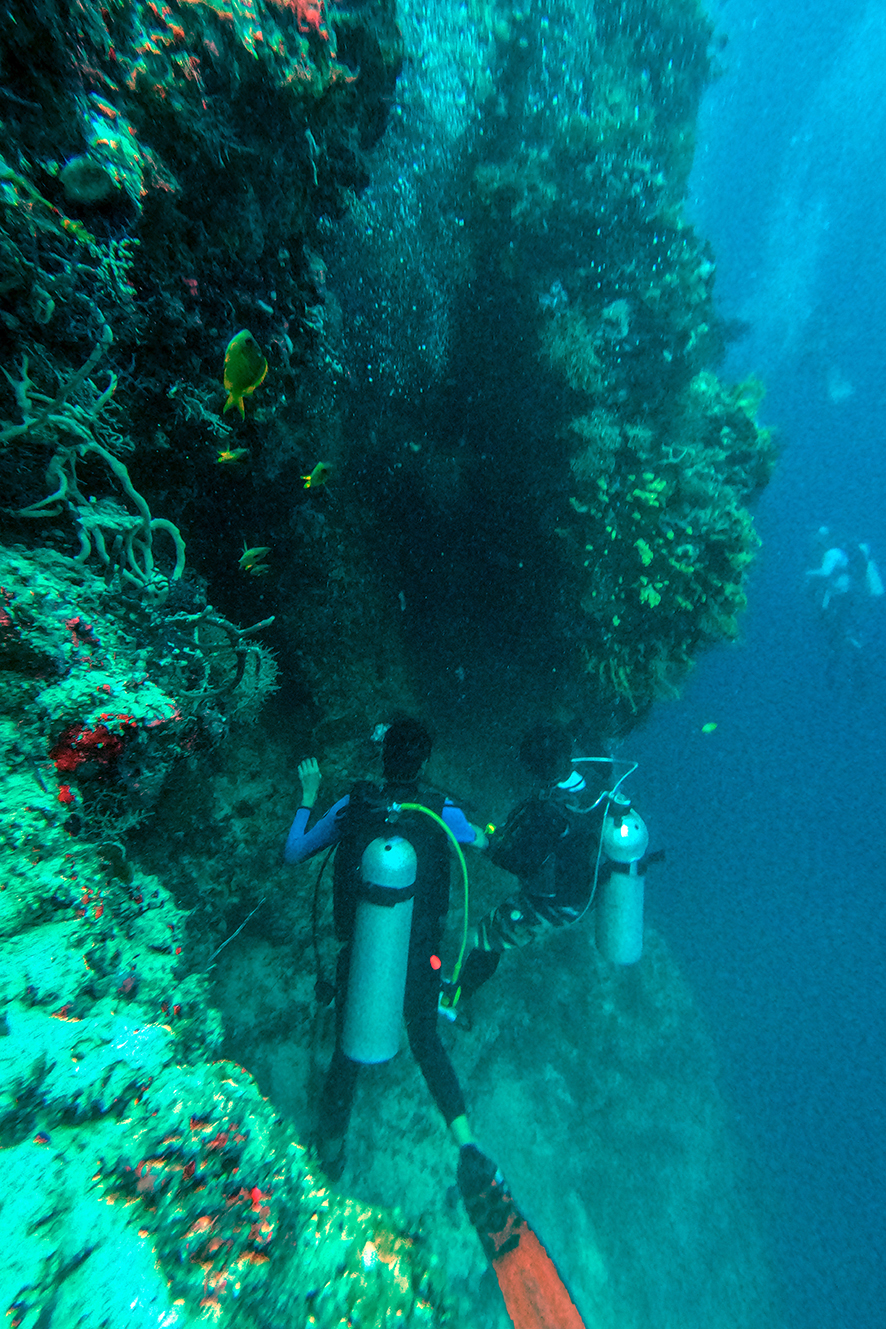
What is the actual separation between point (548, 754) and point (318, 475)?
2.49 m

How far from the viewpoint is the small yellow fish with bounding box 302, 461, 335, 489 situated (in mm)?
2828

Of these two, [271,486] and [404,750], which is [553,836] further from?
[271,486]

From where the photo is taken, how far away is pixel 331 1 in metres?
2.29

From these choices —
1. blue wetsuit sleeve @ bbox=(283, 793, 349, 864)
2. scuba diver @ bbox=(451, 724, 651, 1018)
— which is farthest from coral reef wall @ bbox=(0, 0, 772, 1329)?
scuba diver @ bbox=(451, 724, 651, 1018)

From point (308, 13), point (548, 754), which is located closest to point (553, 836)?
point (548, 754)

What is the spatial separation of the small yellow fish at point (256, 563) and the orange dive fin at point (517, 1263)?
4.28 m

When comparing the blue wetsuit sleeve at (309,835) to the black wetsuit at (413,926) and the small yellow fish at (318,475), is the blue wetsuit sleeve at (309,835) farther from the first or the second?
the small yellow fish at (318,475)

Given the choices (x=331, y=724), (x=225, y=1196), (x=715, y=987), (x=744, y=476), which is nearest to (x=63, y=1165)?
(x=225, y=1196)

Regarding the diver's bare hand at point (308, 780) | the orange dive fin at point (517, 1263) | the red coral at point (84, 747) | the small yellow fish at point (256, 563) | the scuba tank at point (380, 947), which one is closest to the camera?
the red coral at point (84, 747)

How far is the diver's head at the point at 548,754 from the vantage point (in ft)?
12.8

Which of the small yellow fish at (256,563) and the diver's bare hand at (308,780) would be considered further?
the diver's bare hand at (308,780)

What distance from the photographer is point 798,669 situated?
1859 centimetres

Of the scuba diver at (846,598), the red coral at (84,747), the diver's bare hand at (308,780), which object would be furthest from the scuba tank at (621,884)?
the scuba diver at (846,598)

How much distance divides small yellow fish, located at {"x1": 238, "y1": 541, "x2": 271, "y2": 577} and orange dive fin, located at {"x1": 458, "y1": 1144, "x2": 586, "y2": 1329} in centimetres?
428
